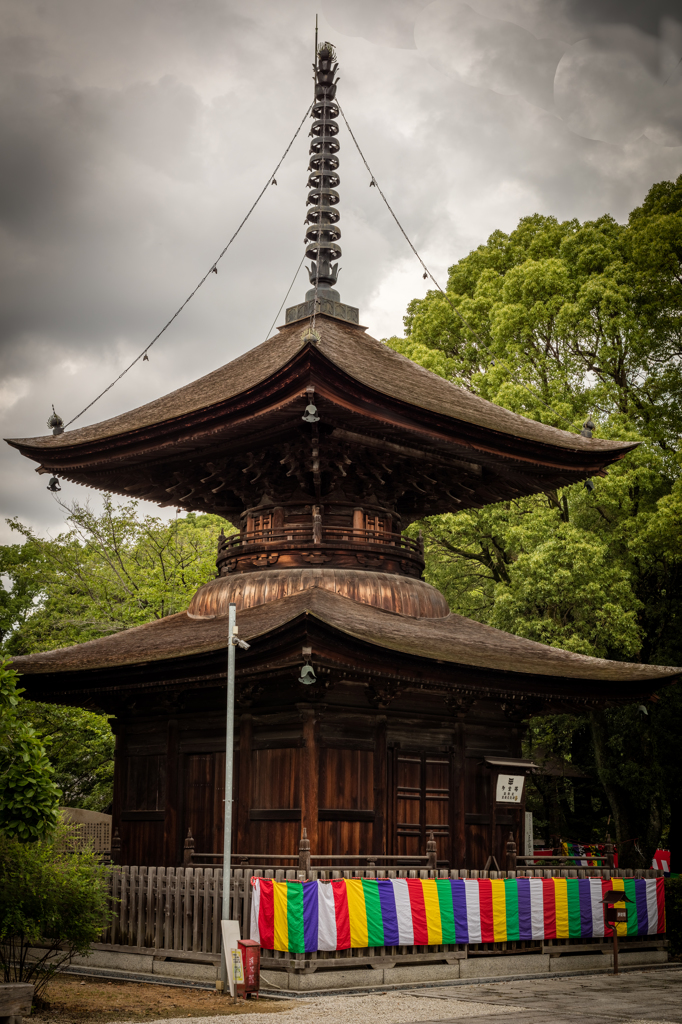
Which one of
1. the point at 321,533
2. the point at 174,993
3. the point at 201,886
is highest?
the point at 321,533

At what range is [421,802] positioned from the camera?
18078 mm

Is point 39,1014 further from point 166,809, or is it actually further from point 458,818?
point 458,818

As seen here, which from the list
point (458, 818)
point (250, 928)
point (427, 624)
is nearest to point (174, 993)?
point (250, 928)

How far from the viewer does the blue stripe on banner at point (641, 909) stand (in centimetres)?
1862

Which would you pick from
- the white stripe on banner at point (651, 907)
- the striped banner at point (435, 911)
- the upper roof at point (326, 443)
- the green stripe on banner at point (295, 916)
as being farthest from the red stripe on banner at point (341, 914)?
the upper roof at point (326, 443)

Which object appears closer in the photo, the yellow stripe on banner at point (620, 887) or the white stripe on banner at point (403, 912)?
the white stripe on banner at point (403, 912)

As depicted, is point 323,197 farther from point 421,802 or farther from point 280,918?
point 280,918

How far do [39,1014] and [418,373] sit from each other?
14348 millimetres

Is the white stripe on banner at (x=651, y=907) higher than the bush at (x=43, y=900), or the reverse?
the bush at (x=43, y=900)

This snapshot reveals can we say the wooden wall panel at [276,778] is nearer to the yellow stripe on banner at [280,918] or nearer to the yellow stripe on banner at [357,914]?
the yellow stripe on banner at [357,914]

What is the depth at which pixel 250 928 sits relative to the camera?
14.4 m

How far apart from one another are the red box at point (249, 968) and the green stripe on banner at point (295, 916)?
0.60 metres

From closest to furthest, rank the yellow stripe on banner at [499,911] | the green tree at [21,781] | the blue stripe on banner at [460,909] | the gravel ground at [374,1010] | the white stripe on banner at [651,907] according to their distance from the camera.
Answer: the gravel ground at [374,1010]
the green tree at [21,781]
the blue stripe on banner at [460,909]
the yellow stripe on banner at [499,911]
the white stripe on banner at [651,907]

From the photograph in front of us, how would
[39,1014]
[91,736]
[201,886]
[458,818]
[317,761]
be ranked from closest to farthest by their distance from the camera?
[39,1014], [201,886], [317,761], [458,818], [91,736]
